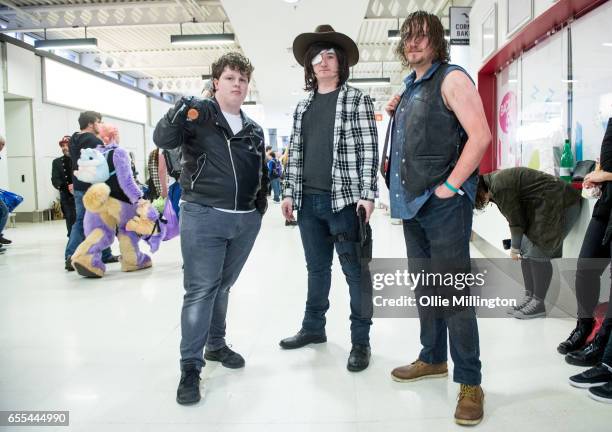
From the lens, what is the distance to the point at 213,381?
214 centimetres

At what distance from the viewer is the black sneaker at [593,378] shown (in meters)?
1.97

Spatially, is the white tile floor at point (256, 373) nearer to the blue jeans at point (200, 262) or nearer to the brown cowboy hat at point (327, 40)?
→ the blue jeans at point (200, 262)

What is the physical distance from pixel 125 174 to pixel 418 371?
3189 millimetres

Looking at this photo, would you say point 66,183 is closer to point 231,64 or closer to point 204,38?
point 231,64

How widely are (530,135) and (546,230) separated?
6.42 feet

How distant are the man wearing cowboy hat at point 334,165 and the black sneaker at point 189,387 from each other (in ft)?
2.38

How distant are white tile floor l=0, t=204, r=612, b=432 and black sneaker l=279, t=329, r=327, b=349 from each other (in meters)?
0.06

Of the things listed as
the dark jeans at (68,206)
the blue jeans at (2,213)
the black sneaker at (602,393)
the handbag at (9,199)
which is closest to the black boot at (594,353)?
the black sneaker at (602,393)

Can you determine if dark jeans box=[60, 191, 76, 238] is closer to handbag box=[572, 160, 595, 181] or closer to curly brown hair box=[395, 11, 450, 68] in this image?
curly brown hair box=[395, 11, 450, 68]

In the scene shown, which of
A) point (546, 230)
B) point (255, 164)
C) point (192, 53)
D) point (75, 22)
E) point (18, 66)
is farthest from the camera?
point (192, 53)

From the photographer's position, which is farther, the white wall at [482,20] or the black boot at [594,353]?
the white wall at [482,20]

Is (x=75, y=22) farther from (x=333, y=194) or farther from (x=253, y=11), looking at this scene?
(x=333, y=194)

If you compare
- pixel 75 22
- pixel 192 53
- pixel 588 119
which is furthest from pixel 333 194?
pixel 192 53

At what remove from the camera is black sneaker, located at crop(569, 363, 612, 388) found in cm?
197
